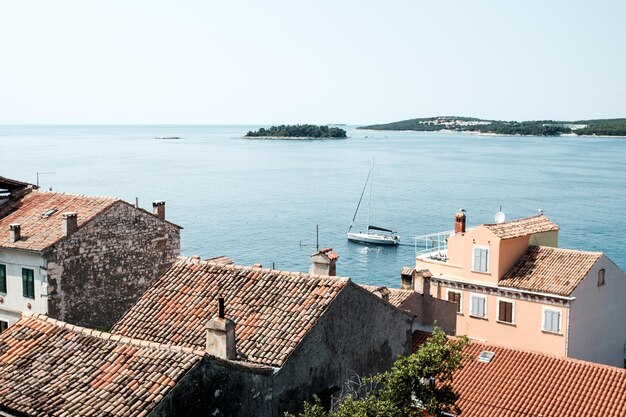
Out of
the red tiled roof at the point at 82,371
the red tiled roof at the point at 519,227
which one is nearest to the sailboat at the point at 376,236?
the red tiled roof at the point at 519,227

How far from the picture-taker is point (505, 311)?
3847cm

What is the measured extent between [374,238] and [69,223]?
64805 millimetres

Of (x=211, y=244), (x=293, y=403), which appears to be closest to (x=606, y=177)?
(x=211, y=244)

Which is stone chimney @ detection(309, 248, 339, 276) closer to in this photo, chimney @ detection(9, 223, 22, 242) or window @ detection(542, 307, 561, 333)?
chimney @ detection(9, 223, 22, 242)

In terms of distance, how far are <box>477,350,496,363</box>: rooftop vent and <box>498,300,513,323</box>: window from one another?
11.0m

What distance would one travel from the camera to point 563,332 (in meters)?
36.1

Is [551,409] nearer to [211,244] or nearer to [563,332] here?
[563,332]

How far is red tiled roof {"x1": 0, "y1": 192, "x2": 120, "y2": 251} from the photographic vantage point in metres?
28.8

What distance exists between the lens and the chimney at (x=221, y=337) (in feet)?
50.2

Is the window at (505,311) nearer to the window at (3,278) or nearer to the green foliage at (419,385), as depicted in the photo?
Answer: the window at (3,278)

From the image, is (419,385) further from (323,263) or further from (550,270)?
(550,270)

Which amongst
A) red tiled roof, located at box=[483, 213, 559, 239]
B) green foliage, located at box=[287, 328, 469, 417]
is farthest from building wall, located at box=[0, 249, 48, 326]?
red tiled roof, located at box=[483, 213, 559, 239]

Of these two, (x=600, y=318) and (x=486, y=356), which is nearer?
(x=486, y=356)

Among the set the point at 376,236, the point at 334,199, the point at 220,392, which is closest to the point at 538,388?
the point at 220,392
